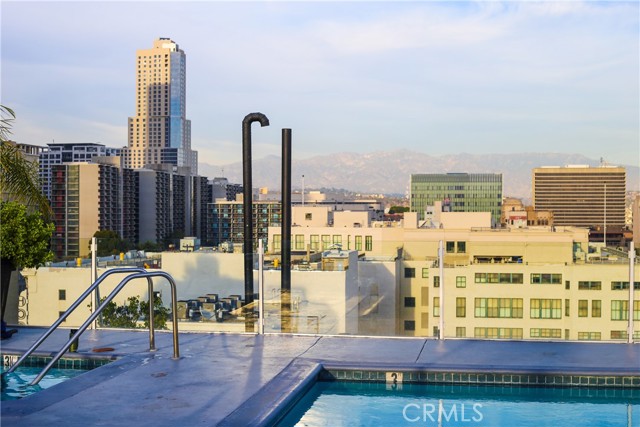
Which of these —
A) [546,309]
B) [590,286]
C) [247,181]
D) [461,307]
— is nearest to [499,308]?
[546,309]

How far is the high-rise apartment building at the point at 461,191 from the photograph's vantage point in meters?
188

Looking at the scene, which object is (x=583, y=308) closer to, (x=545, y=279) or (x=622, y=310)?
(x=622, y=310)

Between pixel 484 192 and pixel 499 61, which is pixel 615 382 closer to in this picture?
pixel 499 61

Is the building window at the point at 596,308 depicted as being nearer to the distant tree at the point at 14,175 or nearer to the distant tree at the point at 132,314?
the distant tree at the point at 132,314

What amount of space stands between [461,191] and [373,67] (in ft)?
374

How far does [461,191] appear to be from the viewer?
7505 inches

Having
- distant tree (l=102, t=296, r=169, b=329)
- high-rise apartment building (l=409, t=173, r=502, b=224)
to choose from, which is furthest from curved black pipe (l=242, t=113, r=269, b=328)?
high-rise apartment building (l=409, t=173, r=502, b=224)

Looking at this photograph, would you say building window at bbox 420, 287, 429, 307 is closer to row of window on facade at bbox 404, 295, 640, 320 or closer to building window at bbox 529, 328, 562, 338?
row of window on facade at bbox 404, 295, 640, 320

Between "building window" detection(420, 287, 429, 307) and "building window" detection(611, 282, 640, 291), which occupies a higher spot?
"building window" detection(611, 282, 640, 291)

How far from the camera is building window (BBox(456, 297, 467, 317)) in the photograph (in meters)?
8.62

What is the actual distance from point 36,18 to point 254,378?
21145 mm

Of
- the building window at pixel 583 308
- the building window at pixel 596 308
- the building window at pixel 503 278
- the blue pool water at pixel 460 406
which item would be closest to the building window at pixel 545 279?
the building window at pixel 503 278

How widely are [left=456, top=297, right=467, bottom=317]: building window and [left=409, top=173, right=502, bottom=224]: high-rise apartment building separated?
179 m

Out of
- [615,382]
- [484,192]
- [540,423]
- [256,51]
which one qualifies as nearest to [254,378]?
[540,423]
